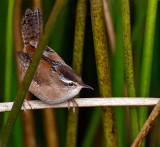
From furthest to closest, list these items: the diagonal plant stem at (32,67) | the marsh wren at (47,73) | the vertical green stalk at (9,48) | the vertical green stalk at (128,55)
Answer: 1. the marsh wren at (47,73)
2. the vertical green stalk at (9,48)
3. the vertical green stalk at (128,55)
4. the diagonal plant stem at (32,67)

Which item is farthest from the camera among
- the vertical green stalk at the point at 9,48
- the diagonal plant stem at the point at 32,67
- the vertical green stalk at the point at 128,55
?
the vertical green stalk at the point at 9,48

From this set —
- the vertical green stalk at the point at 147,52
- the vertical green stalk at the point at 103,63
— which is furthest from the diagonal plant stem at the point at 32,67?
the vertical green stalk at the point at 147,52

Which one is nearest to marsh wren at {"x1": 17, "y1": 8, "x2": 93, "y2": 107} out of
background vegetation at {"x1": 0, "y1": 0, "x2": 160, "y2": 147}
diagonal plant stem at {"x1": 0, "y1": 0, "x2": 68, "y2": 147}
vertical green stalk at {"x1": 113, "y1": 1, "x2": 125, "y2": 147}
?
background vegetation at {"x1": 0, "y1": 0, "x2": 160, "y2": 147}

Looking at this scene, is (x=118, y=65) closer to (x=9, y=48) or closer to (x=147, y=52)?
(x=147, y=52)

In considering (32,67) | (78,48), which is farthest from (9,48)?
(32,67)

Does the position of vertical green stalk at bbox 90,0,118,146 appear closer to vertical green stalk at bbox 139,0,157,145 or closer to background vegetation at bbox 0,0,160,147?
background vegetation at bbox 0,0,160,147

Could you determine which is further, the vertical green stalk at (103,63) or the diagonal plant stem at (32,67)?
the vertical green stalk at (103,63)

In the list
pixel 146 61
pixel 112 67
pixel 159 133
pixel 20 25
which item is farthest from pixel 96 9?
pixel 159 133

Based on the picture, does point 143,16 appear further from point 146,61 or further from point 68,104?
point 68,104

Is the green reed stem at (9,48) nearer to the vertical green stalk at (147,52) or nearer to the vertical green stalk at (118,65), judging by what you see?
the vertical green stalk at (118,65)
